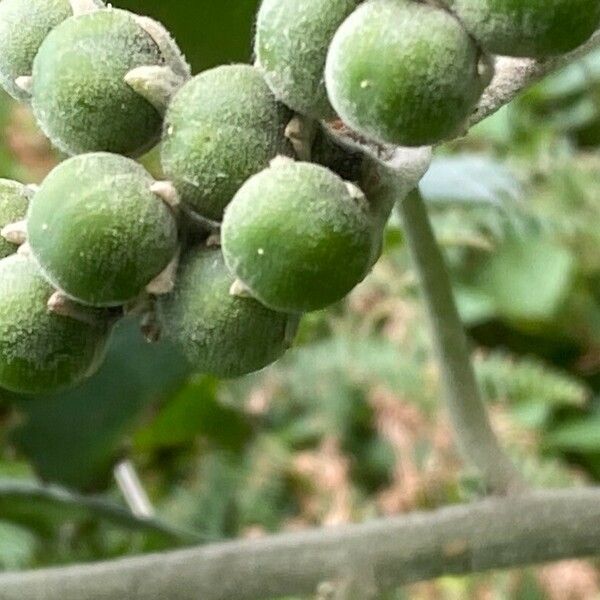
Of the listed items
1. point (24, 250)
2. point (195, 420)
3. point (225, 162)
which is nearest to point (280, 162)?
point (225, 162)

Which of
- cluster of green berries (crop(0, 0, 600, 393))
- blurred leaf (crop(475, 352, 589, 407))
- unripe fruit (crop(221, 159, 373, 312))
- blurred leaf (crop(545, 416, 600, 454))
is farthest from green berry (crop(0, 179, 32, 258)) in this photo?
blurred leaf (crop(545, 416, 600, 454))

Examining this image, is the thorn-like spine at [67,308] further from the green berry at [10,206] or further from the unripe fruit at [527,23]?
the unripe fruit at [527,23]

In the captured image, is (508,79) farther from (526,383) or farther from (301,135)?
(526,383)

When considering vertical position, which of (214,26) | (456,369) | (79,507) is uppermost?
(214,26)

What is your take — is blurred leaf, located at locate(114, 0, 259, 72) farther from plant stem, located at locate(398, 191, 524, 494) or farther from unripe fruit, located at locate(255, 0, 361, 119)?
unripe fruit, located at locate(255, 0, 361, 119)

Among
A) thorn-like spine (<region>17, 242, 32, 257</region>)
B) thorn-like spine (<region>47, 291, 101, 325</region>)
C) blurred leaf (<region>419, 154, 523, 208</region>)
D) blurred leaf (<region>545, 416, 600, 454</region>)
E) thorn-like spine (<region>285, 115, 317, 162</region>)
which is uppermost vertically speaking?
thorn-like spine (<region>285, 115, 317, 162</region>)

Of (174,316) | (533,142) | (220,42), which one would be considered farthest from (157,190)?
(533,142)

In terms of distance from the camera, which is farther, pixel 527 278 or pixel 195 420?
pixel 527 278
